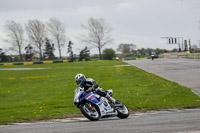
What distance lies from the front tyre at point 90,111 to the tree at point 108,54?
108933 millimetres

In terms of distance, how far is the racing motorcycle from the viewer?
492 inches

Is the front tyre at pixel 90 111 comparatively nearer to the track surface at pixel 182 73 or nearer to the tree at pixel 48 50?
the track surface at pixel 182 73

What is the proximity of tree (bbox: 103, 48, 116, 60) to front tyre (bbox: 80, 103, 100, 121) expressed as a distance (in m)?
109

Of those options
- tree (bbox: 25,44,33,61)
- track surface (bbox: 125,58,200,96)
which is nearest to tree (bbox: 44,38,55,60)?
tree (bbox: 25,44,33,61)

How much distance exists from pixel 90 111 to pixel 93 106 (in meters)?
0.24

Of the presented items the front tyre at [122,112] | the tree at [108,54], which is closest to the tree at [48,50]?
the tree at [108,54]

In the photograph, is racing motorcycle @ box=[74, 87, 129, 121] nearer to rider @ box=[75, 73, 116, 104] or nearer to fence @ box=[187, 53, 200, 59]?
rider @ box=[75, 73, 116, 104]

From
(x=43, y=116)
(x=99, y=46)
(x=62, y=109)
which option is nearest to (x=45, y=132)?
(x=43, y=116)

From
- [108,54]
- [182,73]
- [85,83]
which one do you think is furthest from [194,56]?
[85,83]

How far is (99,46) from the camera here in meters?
122

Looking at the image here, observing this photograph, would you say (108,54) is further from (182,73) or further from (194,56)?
(182,73)

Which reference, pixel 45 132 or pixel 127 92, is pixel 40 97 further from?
pixel 45 132

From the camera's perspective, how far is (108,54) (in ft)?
400

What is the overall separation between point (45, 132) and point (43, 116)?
5.31 m
